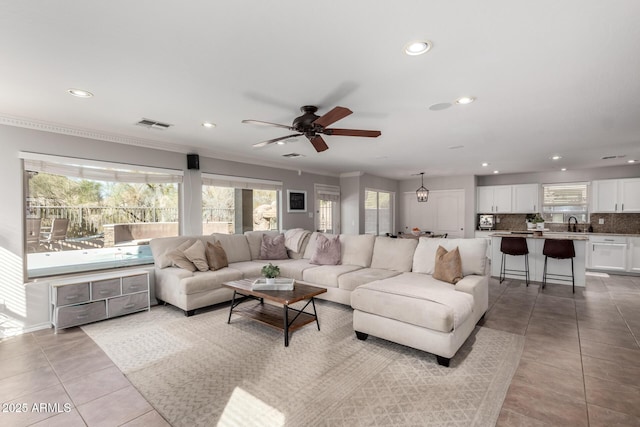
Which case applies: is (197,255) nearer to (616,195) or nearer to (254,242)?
(254,242)

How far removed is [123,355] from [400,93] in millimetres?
3520

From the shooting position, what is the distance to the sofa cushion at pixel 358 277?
3.93 meters

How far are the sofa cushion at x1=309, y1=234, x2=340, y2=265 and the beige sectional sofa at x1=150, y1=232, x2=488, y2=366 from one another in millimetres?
107

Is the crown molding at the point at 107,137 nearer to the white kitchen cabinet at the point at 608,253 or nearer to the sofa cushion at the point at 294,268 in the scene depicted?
the sofa cushion at the point at 294,268

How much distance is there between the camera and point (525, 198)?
7.74 meters

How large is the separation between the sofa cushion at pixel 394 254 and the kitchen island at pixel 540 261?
259 cm

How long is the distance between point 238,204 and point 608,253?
7.91 m

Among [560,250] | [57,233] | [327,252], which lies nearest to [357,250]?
[327,252]

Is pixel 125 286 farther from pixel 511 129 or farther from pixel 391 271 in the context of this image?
pixel 511 129

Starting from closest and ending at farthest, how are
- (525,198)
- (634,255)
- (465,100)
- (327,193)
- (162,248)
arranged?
(465,100), (162,248), (634,255), (327,193), (525,198)

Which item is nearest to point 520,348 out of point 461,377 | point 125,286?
point 461,377

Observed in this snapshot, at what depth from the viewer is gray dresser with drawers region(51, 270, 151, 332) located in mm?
3359

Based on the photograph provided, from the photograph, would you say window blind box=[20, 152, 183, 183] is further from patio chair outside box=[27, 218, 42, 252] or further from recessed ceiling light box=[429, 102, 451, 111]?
recessed ceiling light box=[429, 102, 451, 111]

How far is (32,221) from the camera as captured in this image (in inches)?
139
